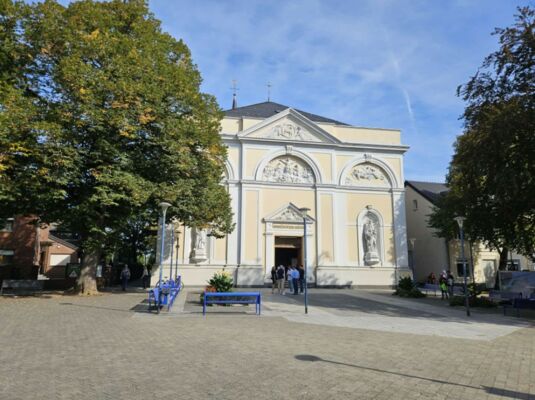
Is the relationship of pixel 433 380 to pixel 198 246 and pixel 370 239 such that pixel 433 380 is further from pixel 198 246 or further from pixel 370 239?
pixel 370 239

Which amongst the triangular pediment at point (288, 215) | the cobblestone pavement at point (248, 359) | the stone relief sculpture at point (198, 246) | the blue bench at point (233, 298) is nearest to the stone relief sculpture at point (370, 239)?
the triangular pediment at point (288, 215)

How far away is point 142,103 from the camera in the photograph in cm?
1714

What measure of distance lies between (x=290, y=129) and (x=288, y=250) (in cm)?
926

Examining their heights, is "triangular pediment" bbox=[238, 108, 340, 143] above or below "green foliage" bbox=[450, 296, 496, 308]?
above

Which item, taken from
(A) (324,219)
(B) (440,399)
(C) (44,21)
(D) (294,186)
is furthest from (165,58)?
(B) (440,399)

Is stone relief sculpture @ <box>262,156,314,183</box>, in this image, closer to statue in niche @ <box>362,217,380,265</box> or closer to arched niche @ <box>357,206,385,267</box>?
arched niche @ <box>357,206,385,267</box>

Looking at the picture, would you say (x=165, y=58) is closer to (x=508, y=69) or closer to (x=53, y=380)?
(x=508, y=69)

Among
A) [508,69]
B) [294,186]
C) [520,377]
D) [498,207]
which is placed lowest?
[520,377]

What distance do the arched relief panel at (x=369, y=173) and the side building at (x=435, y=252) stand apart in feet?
19.2

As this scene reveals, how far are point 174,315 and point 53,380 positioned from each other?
7.55m

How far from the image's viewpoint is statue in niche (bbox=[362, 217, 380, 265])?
29.8 meters

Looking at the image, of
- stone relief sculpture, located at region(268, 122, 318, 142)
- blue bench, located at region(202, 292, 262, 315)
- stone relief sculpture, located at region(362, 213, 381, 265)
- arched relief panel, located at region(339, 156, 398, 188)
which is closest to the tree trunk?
blue bench, located at region(202, 292, 262, 315)

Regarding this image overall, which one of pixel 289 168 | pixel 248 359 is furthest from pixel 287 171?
pixel 248 359

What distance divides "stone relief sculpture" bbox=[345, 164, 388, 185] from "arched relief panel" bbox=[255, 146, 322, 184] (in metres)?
2.85
